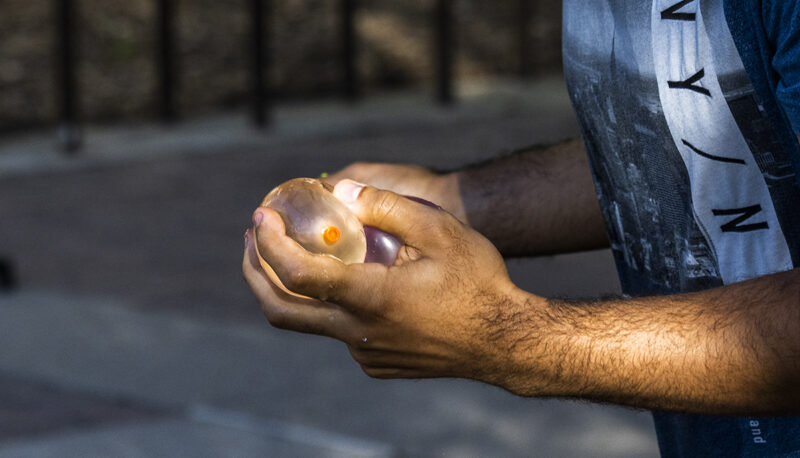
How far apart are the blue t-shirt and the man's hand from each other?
0.36 metres

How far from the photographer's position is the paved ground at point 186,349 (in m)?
3.86

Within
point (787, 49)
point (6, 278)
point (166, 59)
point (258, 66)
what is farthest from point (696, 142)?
point (166, 59)

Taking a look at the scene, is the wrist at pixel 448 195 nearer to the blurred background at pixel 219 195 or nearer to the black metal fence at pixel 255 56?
the blurred background at pixel 219 195

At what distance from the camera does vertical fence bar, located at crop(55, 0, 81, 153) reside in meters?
9.62

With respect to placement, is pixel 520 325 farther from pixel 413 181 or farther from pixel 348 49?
pixel 348 49

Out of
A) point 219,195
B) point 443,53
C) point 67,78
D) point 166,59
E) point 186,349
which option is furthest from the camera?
point 443,53

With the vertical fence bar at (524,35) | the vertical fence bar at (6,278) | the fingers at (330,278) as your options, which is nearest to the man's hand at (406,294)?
the fingers at (330,278)

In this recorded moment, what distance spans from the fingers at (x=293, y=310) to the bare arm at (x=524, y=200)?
1.83ft

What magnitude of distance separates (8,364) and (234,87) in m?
7.47

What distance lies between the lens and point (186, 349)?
15.8 feet

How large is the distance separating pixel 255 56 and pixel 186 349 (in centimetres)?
650

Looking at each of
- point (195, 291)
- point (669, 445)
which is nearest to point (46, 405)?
point (195, 291)

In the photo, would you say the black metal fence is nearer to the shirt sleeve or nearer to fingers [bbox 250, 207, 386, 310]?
fingers [bbox 250, 207, 386, 310]

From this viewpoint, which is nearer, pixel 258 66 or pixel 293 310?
pixel 293 310
